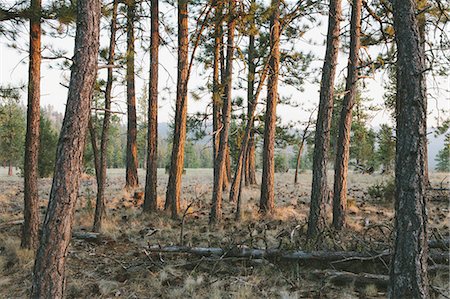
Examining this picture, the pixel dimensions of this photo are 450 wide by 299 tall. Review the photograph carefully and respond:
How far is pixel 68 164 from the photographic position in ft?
11.9

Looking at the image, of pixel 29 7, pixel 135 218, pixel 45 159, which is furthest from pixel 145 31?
pixel 45 159

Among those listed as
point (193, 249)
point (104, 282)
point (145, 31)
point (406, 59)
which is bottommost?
point (104, 282)

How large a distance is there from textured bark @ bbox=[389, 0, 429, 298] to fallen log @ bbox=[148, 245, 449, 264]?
65.3 inches

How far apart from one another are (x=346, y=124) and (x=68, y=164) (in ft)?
21.3

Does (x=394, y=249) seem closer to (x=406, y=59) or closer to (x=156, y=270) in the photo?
(x=406, y=59)

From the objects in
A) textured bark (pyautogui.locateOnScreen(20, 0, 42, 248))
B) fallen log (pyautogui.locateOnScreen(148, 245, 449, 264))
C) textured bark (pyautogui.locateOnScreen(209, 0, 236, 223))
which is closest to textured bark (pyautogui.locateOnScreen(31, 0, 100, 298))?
fallen log (pyautogui.locateOnScreen(148, 245, 449, 264))

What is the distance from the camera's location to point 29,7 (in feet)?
19.0

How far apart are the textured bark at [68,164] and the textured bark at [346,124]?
6045 mm

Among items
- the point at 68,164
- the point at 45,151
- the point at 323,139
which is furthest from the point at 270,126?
the point at 45,151

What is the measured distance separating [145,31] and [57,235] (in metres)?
7.66

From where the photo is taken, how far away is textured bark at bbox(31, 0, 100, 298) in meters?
3.55

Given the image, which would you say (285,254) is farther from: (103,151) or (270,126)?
(270,126)

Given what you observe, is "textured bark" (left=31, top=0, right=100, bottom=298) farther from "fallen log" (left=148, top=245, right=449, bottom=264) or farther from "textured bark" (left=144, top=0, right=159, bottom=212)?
"textured bark" (left=144, top=0, right=159, bottom=212)

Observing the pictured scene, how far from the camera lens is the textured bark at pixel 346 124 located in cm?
769
